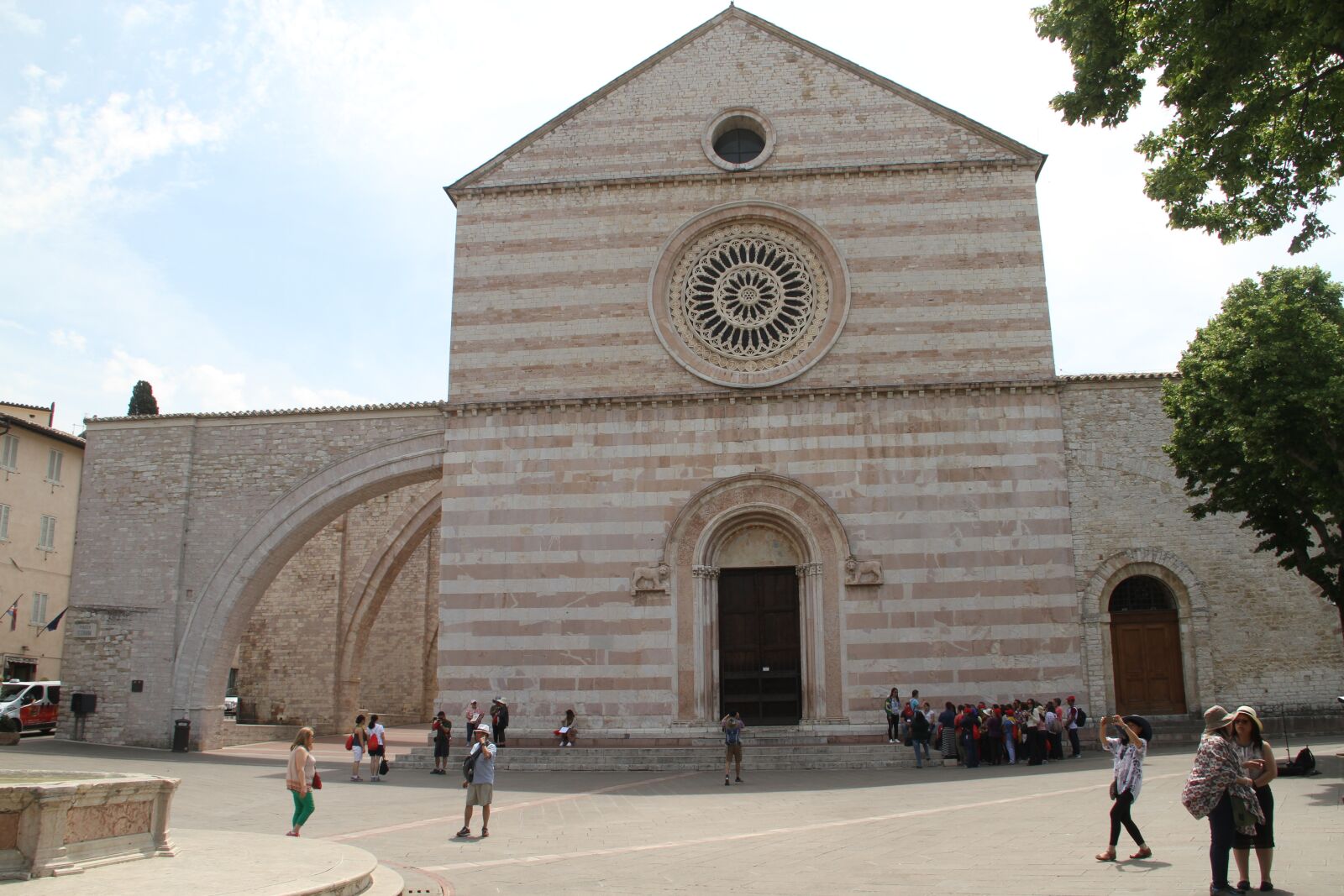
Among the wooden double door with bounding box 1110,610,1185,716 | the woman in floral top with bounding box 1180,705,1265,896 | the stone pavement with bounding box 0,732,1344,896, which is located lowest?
the stone pavement with bounding box 0,732,1344,896

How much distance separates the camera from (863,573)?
68.1 feet

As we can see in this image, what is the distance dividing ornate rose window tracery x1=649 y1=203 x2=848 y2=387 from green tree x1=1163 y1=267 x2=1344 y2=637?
740cm

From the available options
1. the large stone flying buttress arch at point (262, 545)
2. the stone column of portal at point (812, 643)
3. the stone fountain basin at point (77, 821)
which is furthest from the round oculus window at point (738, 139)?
the stone fountain basin at point (77, 821)

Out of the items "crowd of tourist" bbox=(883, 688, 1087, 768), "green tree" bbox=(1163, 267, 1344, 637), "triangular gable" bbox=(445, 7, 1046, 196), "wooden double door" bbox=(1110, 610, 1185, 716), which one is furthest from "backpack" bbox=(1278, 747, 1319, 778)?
"triangular gable" bbox=(445, 7, 1046, 196)

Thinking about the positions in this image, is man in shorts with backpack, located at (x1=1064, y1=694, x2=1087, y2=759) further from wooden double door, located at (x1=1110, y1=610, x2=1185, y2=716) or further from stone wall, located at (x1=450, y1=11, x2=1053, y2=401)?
stone wall, located at (x1=450, y1=11, x2=1053, y2=401)

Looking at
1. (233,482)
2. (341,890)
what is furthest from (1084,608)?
(233,482)

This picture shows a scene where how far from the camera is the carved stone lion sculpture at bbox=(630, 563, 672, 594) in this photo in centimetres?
2114

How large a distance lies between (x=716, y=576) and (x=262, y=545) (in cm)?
1002

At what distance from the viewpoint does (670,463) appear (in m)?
21.8

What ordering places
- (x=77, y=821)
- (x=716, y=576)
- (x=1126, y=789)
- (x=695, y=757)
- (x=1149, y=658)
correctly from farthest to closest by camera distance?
1. (x=716, y=576)
2. (x=1149, y=658)
3. (x=695, y=757)
4. (x=1126, y=789)
5. (x=77, y=821)

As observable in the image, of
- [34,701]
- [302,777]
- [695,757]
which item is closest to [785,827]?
[302,777]

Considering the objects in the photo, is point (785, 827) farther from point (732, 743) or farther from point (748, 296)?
point (748, 296)

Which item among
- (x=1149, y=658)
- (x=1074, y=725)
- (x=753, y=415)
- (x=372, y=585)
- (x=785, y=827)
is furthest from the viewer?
(x=372, y=585)

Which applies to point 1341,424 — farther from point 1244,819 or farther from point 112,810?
point 112,810
